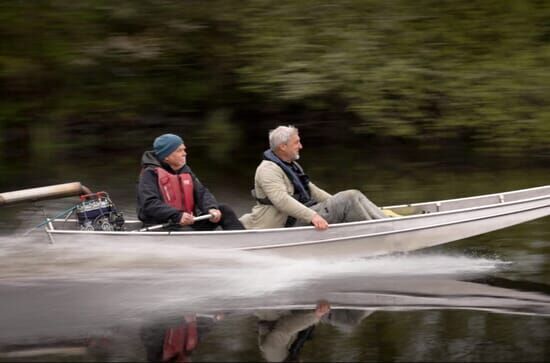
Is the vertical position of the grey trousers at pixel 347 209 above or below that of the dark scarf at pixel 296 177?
below

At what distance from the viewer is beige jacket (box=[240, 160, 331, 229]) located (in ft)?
28.9

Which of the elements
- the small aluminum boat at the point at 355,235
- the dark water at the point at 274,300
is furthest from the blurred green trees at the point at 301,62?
the small aluminum boat at the point at 355,235

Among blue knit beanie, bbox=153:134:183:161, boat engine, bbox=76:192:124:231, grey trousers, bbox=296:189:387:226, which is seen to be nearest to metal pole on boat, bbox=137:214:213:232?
boat engine, bbox=76:192:124:231

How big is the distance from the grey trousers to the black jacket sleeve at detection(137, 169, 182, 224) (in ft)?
4.12

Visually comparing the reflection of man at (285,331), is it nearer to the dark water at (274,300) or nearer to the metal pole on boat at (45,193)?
the dark water at (274,300)

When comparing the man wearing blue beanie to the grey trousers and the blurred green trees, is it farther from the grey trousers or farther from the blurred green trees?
the blurred green trees

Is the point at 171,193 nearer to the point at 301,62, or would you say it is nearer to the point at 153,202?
the point at 153,202

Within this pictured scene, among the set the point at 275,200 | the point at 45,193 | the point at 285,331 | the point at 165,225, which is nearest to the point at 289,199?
the point at 275,200

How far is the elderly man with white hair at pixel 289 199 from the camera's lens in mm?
8805

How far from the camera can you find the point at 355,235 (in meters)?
8.95

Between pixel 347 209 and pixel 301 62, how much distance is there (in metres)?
7.21

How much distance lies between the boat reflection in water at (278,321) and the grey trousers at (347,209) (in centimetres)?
61

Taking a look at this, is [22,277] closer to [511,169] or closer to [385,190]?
[385,190]

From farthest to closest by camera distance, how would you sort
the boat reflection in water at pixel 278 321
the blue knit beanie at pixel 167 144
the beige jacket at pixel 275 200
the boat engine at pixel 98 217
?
1. the boat engine at pixel 98 217
2. the blue knit beanie at pixel 167 144
3. the beige jacket at pixel 275 200
4. the boat reflection in water at pixel 278 321
